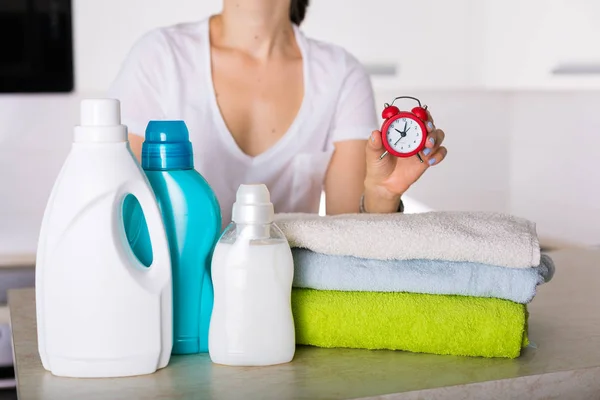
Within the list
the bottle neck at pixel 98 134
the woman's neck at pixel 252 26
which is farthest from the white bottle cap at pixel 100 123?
the woman's neck at pixel 252 26

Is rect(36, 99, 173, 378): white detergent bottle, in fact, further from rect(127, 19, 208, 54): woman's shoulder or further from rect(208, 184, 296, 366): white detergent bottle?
rect(127, 19, 208, 54): woman's shoulder

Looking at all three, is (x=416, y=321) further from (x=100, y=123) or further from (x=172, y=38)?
(x=172, y=38)

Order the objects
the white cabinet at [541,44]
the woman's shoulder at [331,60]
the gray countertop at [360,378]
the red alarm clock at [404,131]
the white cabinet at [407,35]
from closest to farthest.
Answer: the gray countertop at [360,378]
the red alarm clock at [404,131]
the woman's shoulder at [331,60]
the white cabinet at [541,44]
the white cabinet at [407,35]

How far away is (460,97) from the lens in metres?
2.89

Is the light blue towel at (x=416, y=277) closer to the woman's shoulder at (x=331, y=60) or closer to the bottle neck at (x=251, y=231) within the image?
the bottle neck at (x=251, y=231)

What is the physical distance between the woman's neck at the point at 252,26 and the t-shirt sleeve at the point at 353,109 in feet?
0.47

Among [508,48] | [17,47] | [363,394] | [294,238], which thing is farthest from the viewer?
[508,48]

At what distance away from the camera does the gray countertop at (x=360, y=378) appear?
0.71 metres

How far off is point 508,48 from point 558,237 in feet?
2.13

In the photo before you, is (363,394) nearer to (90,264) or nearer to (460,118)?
(90,264)

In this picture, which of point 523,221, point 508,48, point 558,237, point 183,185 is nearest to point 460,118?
point 508,48

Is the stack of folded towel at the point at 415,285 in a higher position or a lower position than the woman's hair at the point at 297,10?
lower

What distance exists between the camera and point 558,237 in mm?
2777

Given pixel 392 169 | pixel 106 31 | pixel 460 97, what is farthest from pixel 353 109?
pixel 460 97
